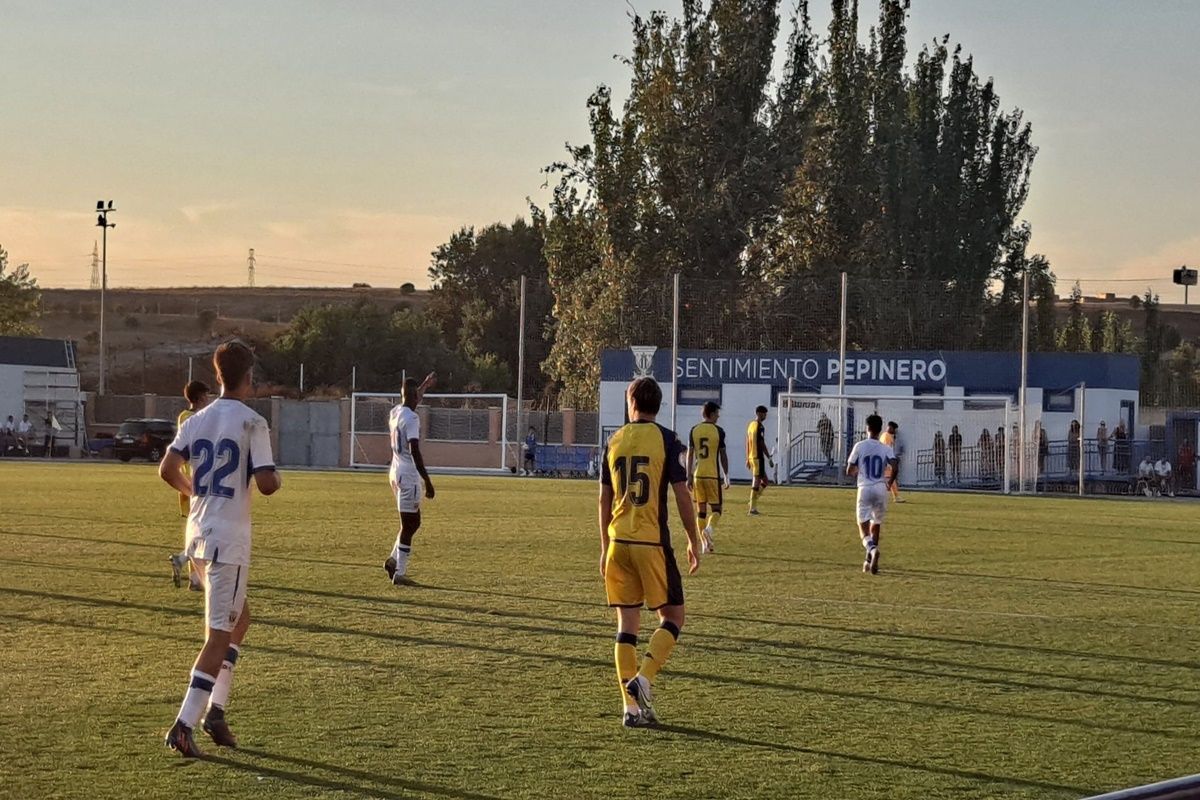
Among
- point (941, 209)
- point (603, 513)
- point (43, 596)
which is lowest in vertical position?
point (43, 596)

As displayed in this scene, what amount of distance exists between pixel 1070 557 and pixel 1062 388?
3016 centimetres

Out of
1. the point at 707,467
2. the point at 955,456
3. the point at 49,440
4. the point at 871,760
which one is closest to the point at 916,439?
the point at 955,456

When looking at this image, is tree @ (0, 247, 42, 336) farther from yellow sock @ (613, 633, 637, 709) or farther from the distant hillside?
yellow sock @ (613, 633, 637, 709)

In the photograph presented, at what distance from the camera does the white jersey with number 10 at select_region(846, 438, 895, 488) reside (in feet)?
61.8

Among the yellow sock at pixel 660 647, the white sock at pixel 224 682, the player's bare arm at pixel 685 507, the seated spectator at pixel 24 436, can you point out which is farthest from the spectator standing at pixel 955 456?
the white sock at pixel 224 682

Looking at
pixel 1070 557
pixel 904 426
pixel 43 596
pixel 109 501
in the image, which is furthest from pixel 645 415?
pixel 904 426

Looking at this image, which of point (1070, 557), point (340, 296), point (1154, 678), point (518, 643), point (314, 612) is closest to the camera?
point (1154, 678)

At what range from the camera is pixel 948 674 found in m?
11.3

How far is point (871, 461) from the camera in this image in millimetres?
18875

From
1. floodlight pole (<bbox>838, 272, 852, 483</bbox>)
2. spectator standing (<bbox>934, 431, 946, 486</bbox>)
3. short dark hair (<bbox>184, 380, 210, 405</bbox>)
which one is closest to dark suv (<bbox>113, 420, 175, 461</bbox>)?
floodlight pole (<bbox>838, 272, 852, 483</bbox>)

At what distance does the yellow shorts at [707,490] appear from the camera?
72.7 feet

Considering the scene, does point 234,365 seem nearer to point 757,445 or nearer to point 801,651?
point 801,651

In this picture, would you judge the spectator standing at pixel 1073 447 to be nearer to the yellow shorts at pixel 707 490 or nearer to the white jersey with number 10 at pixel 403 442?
the yellow shorts at pixel 707 490

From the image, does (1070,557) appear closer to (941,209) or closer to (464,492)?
(464,492)
